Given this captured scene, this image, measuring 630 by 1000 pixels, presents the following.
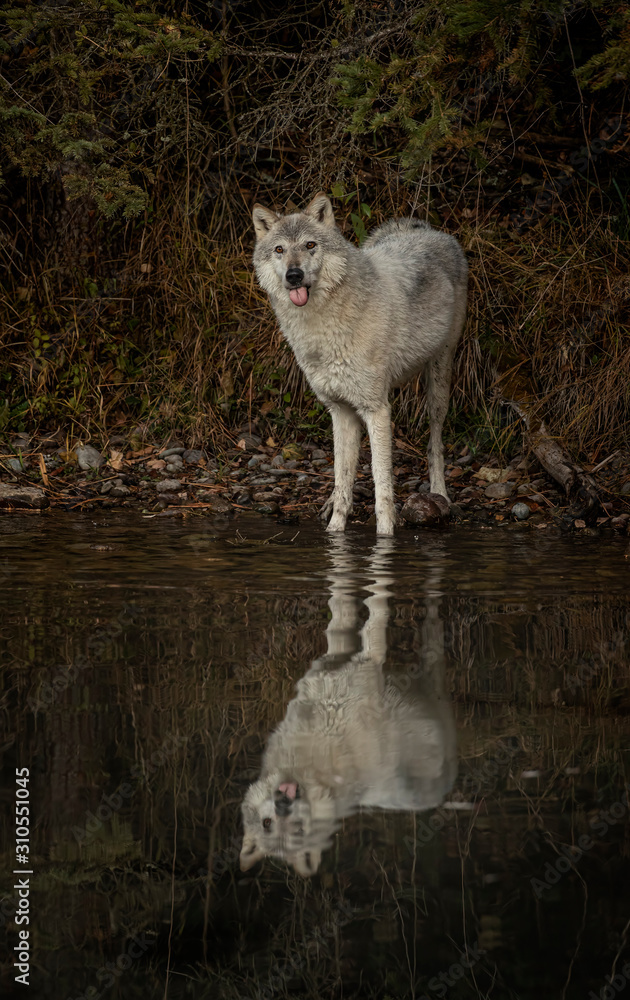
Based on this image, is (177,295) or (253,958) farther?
(177,295)

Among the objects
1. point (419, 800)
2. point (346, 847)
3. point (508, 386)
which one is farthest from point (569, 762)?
point (508, 386)

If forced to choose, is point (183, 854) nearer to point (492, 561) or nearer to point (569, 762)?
point (569, 762)

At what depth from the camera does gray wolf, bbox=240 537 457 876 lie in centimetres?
269

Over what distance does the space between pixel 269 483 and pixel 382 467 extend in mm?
1695

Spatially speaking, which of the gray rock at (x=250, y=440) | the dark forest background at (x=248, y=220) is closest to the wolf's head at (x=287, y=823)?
the dark forest background at (x=248, y=220)

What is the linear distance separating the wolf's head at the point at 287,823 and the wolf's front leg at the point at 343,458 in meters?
4.75

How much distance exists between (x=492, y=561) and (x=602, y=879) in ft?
12.8

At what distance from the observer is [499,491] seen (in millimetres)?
8367

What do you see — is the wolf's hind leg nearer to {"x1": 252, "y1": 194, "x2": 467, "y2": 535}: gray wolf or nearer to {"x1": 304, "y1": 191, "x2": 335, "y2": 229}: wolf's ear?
{"x1": 252, "y1": 194, "x2": 467, "y2": 535}: gray wolf

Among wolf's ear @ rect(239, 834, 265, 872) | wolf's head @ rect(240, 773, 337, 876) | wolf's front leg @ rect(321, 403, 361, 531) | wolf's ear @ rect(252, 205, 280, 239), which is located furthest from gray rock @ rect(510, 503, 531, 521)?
wolf's ear @ rect(239, 834, 265, 872)

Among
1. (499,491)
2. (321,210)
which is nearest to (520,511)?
(499,491)

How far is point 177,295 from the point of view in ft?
34.2

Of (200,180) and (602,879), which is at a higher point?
(200,180)

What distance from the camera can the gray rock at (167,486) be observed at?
346 inches
